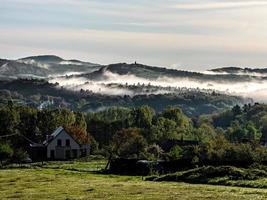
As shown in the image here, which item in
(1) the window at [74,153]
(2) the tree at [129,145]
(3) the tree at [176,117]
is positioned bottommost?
(1) the window at [74,153]

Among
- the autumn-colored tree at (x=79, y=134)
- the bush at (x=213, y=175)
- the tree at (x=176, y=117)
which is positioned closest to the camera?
the bush at (x=213, y=175)

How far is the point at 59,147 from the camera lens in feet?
448

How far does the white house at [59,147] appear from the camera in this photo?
136 metres

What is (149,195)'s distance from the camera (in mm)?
51781

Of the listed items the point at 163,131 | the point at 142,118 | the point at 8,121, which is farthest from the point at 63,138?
the point at 142,118

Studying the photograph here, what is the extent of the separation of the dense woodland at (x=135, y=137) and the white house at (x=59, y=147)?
4350 mm

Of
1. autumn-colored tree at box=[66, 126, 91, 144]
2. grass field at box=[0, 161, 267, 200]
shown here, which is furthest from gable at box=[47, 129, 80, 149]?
grass field at box=[0, 161, 267, 200]

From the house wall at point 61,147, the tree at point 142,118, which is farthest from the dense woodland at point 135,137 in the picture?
the house wall at point 61,147

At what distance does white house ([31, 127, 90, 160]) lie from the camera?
446ft

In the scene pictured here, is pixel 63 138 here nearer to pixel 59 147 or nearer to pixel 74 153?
pixel 59 147

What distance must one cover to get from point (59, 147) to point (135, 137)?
748 inches

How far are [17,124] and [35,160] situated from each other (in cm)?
1906

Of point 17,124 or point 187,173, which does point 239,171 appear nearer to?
point 187,173

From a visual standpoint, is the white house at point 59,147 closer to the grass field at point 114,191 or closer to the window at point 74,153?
the window at point 74,153
